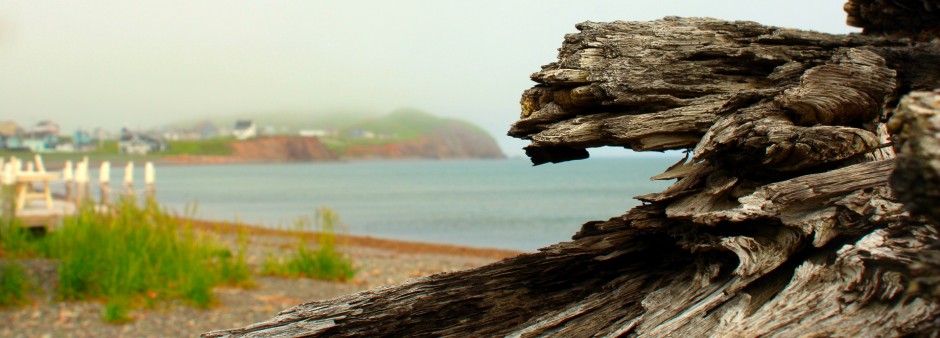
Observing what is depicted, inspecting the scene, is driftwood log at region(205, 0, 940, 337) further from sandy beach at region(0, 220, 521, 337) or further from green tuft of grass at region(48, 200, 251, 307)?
green tuft of grass at region(48, 200, 251, 307)

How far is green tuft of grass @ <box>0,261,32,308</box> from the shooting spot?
10.4 m

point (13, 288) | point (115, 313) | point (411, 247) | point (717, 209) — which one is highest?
point (717, 209)

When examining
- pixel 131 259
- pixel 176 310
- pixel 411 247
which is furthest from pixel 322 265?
pixel 411 247

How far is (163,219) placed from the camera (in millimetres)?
12500

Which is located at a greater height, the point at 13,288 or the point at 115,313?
the point at 13,288

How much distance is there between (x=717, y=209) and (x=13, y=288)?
1074 cm

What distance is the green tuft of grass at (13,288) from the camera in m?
10.4

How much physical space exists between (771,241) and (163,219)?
11.7 m

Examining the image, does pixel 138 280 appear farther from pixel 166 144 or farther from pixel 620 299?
pixel 166 144

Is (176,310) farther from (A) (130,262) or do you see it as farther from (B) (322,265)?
(B) (322,265)

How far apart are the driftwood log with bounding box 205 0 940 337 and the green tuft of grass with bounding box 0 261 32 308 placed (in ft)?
30.2

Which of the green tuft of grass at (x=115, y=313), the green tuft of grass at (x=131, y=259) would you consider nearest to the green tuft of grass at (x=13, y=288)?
the green tuft of grass at (x=131, y=259)

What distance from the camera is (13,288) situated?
1046cm

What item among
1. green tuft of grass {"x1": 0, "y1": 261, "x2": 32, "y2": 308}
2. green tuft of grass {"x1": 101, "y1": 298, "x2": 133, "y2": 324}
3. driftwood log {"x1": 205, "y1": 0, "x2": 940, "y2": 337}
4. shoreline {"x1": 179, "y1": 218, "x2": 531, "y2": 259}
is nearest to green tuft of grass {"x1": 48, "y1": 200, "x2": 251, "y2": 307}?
green tuft of grass {"x1": 101, "y1": 298, "x2": 133, "y2": 324}
